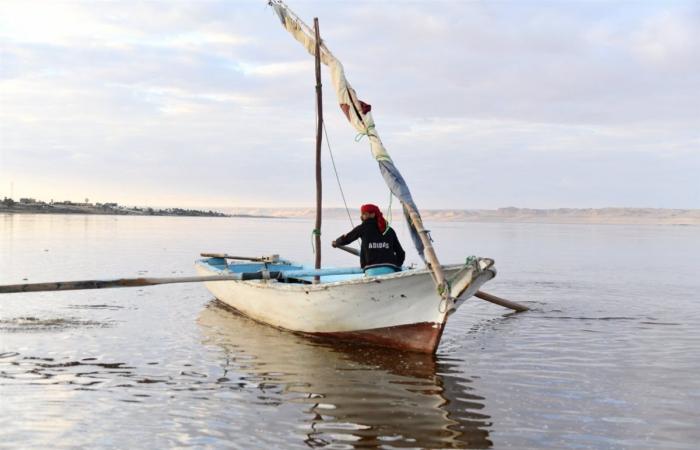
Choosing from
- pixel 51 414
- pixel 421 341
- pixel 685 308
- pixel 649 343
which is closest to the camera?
pixel 51 414

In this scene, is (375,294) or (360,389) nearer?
(360,389)

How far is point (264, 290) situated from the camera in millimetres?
14500

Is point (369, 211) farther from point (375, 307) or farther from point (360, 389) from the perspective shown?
point (360, 389)

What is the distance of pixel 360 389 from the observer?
Answer: 9766 mm

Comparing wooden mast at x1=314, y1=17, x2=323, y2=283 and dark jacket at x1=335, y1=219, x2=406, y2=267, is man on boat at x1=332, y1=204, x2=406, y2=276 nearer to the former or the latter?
dark jacket at x1=335, y1=219, x2=406, y2=267

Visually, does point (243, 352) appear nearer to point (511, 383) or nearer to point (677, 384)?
point (511, 383)

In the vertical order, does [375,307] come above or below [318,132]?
below

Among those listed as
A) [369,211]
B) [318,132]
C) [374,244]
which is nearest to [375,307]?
[374,244]

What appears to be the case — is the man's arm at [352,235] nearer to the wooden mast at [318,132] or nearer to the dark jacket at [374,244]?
the dark jacket at [374,244]

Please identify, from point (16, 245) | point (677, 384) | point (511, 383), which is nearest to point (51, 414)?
point (511, 383)

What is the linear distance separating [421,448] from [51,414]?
484cm

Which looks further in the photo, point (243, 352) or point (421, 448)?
point (243, 352)

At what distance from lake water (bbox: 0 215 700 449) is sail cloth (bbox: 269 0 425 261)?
3.03 metres

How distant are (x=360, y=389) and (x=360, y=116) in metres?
6.54
